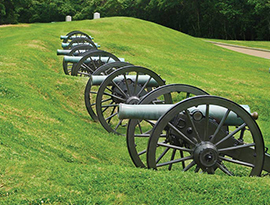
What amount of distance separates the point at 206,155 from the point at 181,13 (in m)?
51.6

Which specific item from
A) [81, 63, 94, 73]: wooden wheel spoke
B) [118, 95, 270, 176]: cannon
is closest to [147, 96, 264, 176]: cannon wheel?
[118, 95, 270, 176]: cannon

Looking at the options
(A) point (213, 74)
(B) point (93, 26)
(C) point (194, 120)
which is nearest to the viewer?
(C) point (194, 120)

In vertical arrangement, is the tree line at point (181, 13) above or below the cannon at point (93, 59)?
below

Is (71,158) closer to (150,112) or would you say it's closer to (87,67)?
(150,112)

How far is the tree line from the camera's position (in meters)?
48.0

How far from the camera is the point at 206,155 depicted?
5.34 meters

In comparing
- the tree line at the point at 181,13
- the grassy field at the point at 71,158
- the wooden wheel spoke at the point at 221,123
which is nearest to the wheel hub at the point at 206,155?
the wooden wheel spoke at the point at 221,123

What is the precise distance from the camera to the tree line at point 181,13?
157ft

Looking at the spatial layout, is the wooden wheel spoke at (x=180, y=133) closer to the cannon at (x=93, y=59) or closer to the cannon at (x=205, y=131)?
the cannon at (x=205, y=131)

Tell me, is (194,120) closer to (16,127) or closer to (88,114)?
→ (16,127)

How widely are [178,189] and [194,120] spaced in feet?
3.98

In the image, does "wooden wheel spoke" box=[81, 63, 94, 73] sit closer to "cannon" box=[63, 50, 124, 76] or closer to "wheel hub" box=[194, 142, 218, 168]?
"cannon" box=[63, 50, 124, 76]

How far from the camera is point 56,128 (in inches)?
303

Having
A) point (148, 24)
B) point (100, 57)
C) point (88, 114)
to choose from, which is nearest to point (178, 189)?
point (88, 114)
